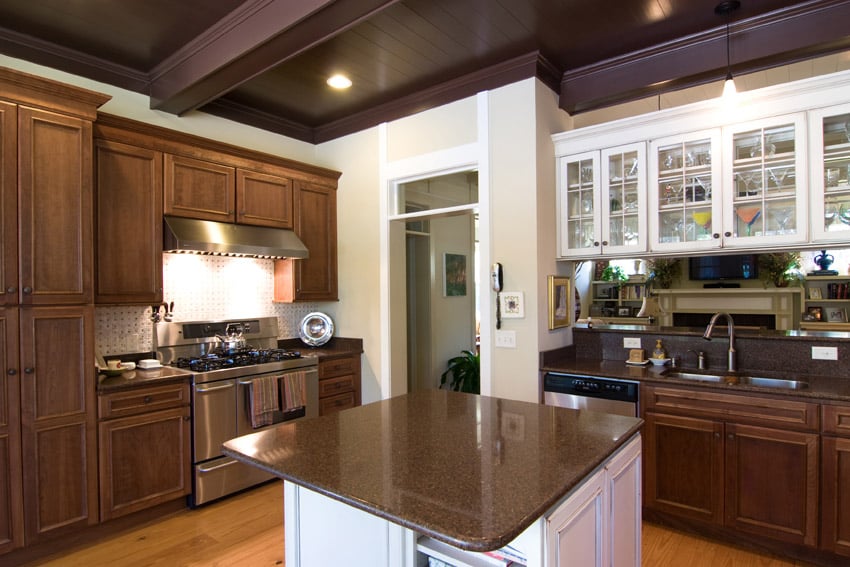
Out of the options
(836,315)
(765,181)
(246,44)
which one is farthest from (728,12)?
(836,315)

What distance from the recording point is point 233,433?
→ 3285 millimetres

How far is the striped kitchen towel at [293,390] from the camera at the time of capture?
352 cm

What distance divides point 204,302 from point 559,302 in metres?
2.70

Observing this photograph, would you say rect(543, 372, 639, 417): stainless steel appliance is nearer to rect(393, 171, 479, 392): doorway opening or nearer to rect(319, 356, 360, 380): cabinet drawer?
rect(319, 356, 360, 380): cabinet drawer

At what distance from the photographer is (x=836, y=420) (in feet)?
7.42

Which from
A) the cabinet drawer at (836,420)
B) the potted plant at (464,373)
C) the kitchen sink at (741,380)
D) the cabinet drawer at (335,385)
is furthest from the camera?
the potted plant at (464,373)

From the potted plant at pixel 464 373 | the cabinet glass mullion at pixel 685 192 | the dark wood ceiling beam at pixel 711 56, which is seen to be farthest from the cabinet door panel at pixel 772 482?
the potted plant at pixel 464 373

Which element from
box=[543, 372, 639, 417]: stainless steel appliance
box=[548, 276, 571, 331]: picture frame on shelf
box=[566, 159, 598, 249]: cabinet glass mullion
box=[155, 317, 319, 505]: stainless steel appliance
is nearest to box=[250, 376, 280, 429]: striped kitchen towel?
box=[155, 317, 319, 505]: stainless steel appliance

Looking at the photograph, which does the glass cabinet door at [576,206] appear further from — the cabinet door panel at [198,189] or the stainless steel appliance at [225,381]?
the cabinet door panel at [198,189]

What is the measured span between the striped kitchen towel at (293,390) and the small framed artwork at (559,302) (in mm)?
1905

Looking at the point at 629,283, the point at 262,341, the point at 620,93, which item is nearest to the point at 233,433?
the point at 262,341

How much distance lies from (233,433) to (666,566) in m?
2.72

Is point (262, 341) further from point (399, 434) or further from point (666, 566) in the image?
point (666, 566)

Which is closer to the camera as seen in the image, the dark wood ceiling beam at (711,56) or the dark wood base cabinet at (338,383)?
the dark wood ceiling beam at (711,56)
